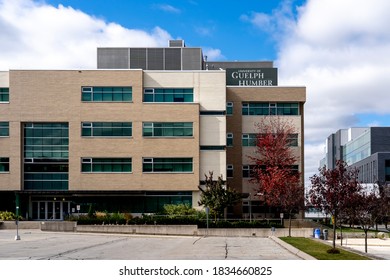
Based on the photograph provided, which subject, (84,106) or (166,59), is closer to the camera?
(84,106)

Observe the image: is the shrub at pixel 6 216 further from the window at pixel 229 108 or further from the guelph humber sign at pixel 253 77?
the guelph humber sign at pixel 253 77

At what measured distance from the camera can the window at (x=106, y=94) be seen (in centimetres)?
5438

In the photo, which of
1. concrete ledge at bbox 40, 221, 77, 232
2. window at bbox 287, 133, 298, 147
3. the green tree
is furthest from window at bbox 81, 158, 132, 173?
window at bbox 287, 133, 298, 147

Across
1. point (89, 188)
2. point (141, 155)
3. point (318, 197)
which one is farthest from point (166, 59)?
point (318, 197)

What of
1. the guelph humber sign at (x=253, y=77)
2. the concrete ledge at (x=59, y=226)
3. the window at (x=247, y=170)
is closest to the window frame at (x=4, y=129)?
the concrete ledge at (x=59, y=226)

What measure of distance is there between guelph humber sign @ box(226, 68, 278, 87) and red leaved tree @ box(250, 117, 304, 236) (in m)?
4.47

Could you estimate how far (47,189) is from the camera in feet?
180

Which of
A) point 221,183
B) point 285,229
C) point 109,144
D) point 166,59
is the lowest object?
point 285,229

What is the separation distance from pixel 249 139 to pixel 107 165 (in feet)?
49.2

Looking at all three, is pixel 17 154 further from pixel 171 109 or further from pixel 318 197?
pixel 318 197

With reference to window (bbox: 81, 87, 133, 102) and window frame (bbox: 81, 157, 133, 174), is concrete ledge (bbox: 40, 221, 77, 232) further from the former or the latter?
window (bbox: 81, 87, 133, 102)

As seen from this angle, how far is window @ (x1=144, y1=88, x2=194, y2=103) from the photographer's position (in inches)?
2174

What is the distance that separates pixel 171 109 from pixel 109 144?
6577 mm

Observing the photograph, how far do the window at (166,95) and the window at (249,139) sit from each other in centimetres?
827
